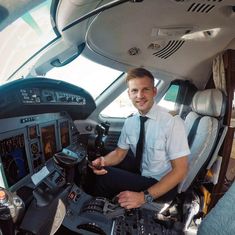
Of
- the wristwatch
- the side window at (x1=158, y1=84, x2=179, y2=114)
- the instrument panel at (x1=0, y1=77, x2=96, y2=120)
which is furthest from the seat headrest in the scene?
the instrument panel at (x1=0, y1=77, x2=96, y2=120)

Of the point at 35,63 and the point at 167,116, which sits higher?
the point at 35,63

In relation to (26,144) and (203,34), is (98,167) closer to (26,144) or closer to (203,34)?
(26,144)

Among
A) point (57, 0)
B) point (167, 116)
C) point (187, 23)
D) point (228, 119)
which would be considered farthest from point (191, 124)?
point (57, 0)

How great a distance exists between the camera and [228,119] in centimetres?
188

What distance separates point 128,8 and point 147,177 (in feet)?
3.47

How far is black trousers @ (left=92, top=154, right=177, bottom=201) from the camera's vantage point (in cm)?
164

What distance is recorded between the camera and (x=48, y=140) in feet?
5.63

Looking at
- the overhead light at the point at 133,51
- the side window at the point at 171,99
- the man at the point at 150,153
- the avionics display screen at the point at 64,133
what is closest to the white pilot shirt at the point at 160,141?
the man at the point at 150,153

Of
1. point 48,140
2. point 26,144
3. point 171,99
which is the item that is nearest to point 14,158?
point 26,144

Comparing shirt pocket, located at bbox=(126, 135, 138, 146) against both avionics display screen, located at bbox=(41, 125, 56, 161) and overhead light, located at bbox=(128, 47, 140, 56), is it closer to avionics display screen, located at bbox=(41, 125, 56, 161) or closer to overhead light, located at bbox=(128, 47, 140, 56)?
avionics display screen, located at bbox=(41, 125, 56, 161)

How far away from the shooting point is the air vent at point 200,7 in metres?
1.45

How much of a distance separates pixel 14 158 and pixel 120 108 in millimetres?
1654

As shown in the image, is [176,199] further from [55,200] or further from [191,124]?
[55,200]

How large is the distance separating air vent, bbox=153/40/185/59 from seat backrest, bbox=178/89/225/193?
0.44m
